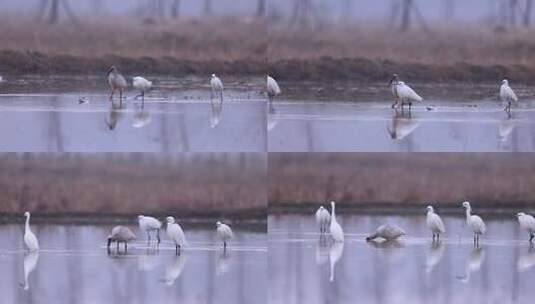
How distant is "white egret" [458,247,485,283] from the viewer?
9836 mm

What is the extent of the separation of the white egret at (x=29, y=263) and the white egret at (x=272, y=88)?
172 centimetres

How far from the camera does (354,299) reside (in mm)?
9602

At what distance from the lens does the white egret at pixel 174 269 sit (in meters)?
9.73

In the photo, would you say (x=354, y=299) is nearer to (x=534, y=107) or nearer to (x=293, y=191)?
(x=293, y=191)

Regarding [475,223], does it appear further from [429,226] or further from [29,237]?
[29,237]

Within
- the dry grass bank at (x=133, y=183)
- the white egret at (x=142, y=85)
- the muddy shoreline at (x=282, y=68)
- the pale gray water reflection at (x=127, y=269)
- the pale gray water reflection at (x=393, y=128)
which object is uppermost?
the muddy shoreline at (x=282, y=68)

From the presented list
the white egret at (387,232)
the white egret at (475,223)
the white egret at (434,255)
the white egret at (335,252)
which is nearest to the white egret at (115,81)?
the white egret at (335,252)

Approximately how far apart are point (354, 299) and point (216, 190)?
3.64 feet

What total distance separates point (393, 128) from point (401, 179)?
0.37 metres

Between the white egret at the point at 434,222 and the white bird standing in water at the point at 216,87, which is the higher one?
the white bird standing in water at the point at 216,87

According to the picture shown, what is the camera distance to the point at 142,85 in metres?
9.88

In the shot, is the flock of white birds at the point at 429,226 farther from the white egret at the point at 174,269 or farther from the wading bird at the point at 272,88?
the white egret at the point at 174,269

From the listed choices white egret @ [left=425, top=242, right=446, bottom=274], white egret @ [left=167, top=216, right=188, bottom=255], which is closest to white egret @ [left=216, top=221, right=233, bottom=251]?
white egret @ [left=167, top=216, right=188, bottom=255]

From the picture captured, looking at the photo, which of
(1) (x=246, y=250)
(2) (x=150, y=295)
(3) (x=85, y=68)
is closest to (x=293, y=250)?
(1) (x=246, y=250)
